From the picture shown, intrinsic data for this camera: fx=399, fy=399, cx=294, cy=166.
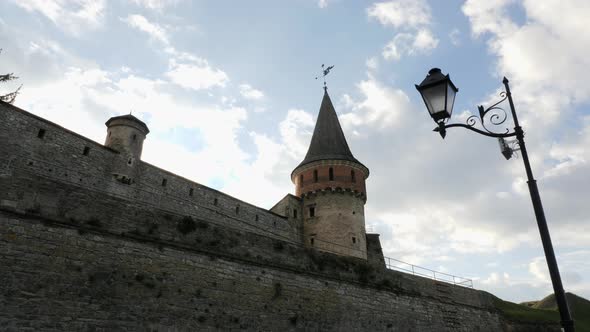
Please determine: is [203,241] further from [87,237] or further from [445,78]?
[445,78]

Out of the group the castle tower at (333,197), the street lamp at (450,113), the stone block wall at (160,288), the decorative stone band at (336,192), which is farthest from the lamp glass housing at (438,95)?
the decorative stone band at (336,192)

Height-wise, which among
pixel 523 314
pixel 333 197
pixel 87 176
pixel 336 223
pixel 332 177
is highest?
pixel 332 177

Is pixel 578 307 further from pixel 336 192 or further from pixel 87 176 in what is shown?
pixel 87 176

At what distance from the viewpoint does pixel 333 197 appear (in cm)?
2567

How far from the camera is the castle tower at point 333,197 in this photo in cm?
2470

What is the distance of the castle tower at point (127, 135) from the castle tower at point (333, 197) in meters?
11.2

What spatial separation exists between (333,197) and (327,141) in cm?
521

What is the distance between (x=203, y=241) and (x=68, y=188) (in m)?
4.60

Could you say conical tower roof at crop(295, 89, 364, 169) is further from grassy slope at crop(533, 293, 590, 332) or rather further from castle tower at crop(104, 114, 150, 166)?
grassy slope at crop(533, 293, 590, 332)

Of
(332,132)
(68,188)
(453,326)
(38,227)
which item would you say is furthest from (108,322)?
(332,132)

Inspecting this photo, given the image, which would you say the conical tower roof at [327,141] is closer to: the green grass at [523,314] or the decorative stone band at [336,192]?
the decorative stone band at [336,192]

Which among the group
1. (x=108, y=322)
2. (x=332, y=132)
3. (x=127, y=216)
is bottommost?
(x=108, y=322)

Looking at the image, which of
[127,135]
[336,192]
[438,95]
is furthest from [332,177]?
[438,95]

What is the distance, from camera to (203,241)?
14078mm
